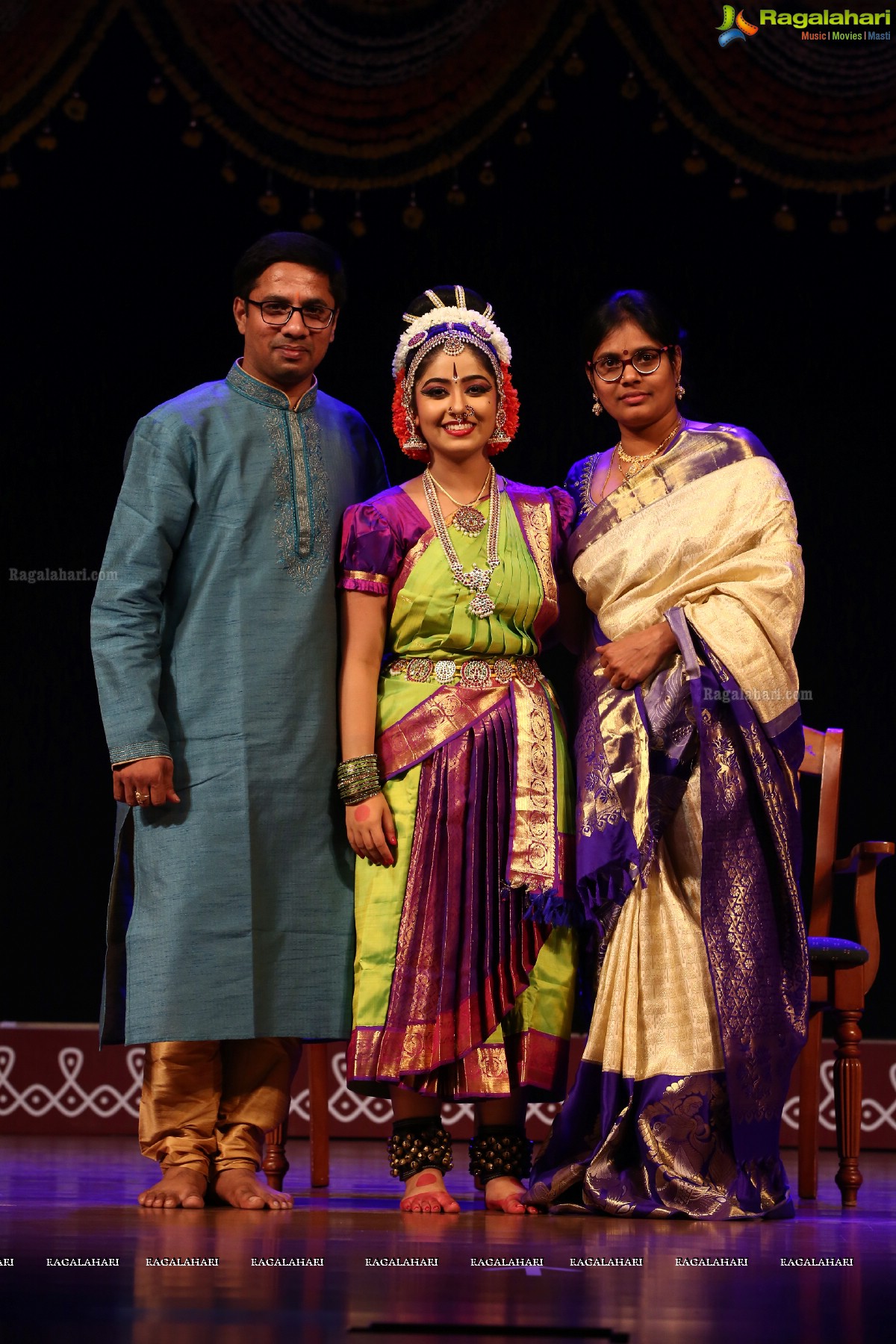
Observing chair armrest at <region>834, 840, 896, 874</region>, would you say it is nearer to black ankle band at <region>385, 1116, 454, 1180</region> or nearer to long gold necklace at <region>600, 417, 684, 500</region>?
long gold necklace at <region>600, 417, 684, 500</region>

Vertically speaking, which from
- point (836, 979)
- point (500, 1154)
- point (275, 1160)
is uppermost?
point (836, 979)

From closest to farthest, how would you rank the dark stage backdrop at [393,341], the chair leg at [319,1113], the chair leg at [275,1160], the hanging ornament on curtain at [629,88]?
the chair leg at [275,1160] < the chair leg at [319,1113] < the hanging ornament on curtain at [629,88] < the dark stage backdrop at [393,341]

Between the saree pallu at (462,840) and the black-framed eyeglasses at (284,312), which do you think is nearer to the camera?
the saree pallu at (462,840)

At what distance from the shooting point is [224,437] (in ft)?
10.7

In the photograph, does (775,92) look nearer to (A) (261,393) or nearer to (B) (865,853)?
(A) (261,393)

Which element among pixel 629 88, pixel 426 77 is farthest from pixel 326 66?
pixel 629 88

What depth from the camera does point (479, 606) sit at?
3141 mm

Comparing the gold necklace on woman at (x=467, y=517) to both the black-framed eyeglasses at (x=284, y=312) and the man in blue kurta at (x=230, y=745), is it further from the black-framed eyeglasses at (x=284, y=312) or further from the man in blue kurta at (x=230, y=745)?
the black-framed eyeglasses at (x=284, y=312)

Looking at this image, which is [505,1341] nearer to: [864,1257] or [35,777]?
[864,1257]

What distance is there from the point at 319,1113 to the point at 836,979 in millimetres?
1194

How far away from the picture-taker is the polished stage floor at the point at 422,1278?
1.75m

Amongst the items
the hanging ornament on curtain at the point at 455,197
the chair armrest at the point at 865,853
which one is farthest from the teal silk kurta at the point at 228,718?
the hanging ornament on curtain at the point at 455,197

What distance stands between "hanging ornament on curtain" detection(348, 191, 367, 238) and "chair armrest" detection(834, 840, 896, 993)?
227cm

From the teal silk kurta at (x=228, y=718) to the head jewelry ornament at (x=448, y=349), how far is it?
0.20m
